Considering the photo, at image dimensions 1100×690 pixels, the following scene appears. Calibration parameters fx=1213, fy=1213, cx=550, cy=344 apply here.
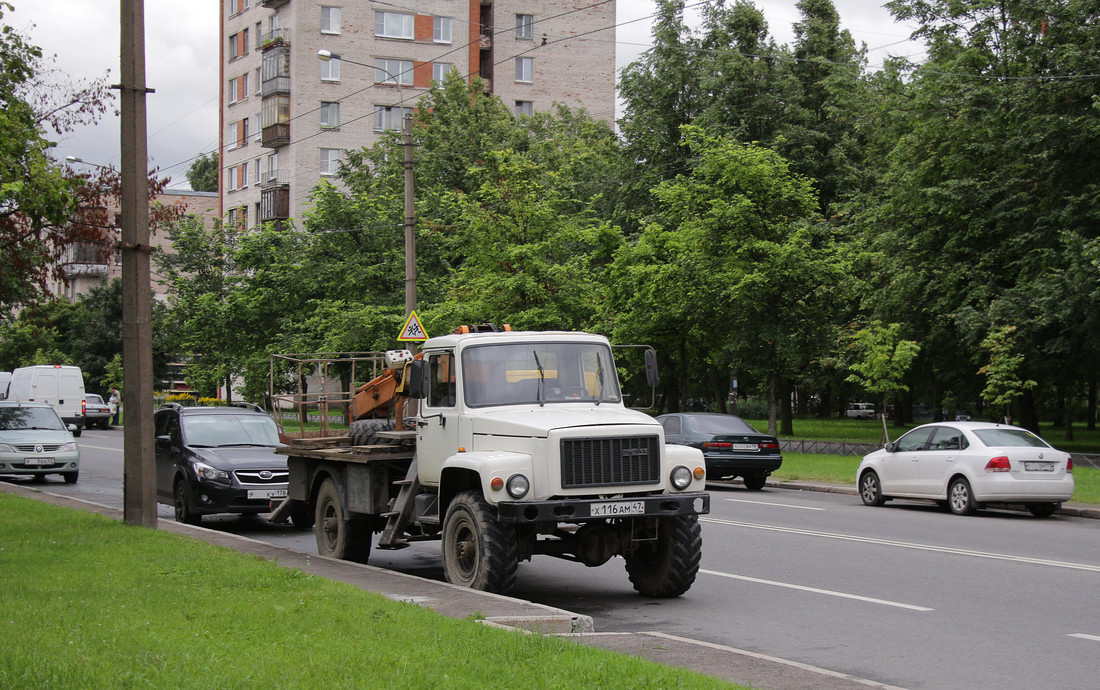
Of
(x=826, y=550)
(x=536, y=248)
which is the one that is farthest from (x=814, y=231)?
(x=826, y=550)

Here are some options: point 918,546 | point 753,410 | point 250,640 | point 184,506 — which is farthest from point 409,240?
point 753,410

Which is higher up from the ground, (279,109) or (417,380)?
(279,109)

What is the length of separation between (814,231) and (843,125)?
14.1m

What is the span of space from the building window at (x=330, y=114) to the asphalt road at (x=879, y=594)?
5070 cm

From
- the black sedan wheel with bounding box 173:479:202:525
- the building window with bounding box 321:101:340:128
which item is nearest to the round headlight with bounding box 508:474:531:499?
the black sedan wheel with bounding box 173:479:202:525

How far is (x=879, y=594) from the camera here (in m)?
10.8

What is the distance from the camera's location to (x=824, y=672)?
279 inches

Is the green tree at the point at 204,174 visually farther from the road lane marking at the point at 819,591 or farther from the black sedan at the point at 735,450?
the road lane marking at the point at 819,591

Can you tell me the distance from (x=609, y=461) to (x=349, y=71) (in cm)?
6034

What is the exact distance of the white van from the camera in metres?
49.9

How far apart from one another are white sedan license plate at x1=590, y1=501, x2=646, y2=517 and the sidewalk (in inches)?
43.1

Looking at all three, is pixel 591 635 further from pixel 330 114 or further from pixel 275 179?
pixel 275 179

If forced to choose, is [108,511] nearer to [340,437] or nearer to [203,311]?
[340,437]

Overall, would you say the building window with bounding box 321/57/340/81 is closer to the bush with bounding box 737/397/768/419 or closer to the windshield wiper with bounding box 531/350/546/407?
the bush with bounding box 737/397/768/419
